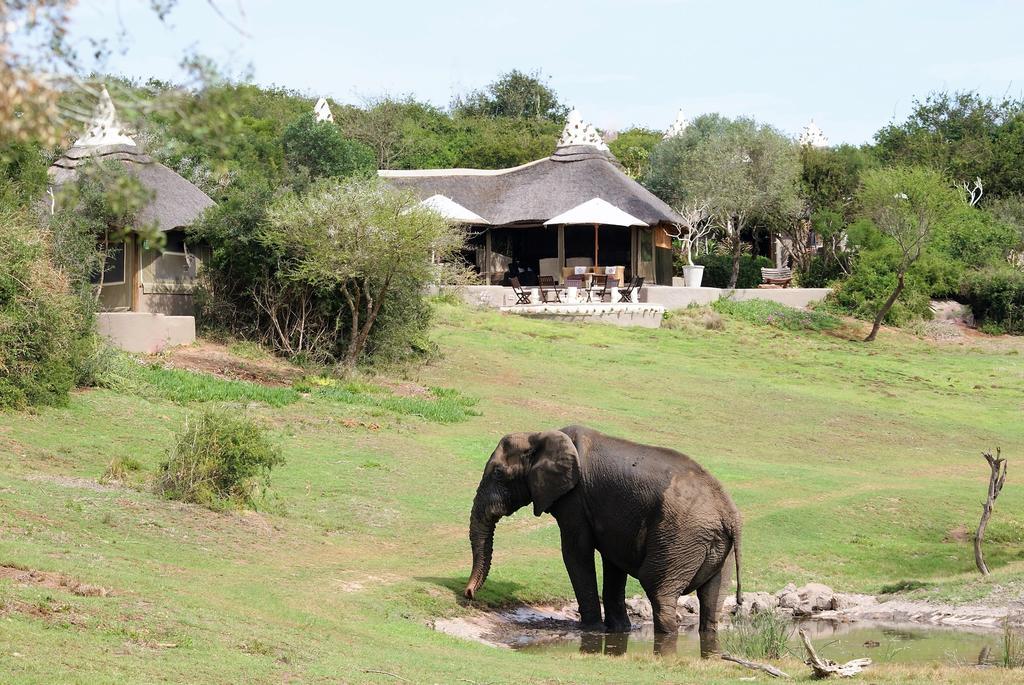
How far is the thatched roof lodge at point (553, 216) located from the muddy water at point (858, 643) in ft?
118

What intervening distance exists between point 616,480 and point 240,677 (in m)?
5.86

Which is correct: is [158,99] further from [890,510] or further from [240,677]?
[890,510]

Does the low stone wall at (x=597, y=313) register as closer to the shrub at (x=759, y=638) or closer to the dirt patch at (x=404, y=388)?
the dirt patch at (x=404, y=388)

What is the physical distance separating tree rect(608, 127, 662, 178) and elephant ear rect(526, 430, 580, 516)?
54827mm

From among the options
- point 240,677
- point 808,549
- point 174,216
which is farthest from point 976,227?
point 240,677

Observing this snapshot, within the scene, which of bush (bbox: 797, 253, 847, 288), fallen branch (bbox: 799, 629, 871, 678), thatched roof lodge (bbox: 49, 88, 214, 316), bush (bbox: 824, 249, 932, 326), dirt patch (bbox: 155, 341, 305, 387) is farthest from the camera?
bush (bbox: 797, 253, 847, 288)

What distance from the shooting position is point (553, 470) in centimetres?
1507

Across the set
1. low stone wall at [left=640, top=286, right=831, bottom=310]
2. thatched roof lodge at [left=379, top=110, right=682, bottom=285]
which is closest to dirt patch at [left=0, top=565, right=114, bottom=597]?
low stone wall at [left=640, top=286, right=831, bottom=310]

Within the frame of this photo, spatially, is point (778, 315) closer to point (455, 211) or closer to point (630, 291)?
point (630, 291)

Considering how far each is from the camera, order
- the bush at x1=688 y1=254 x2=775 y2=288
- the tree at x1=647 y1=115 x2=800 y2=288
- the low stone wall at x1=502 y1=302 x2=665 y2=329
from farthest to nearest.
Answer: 1. the bush at x1=688 y1=254 x2=775 y2=288
2. the tree at x1=647 y1=115 x2=800 y2=288
3. the low stone wall at x1=502 y1=302 x2=665 y2=329

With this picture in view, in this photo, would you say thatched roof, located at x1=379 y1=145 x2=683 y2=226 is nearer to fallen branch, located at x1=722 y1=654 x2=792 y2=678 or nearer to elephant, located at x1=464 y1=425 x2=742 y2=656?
elephant, located at x1=464 y1=425 x2=742 y2=656

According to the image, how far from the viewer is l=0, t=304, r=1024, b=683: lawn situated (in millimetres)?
11664

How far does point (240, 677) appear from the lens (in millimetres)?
10258

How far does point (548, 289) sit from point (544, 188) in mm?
7862
